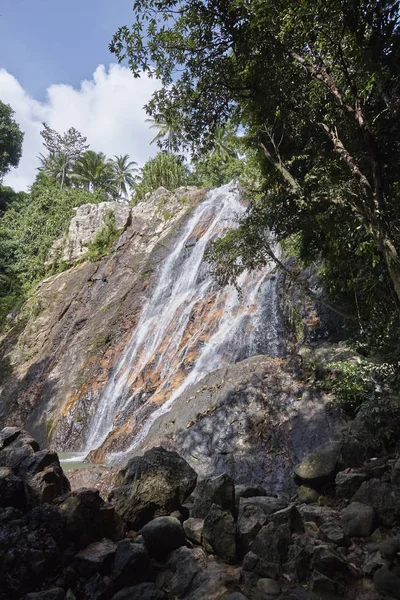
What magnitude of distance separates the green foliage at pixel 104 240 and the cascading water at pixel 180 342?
21.8ft

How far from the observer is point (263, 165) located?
859 cm

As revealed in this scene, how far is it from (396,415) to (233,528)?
301 cm

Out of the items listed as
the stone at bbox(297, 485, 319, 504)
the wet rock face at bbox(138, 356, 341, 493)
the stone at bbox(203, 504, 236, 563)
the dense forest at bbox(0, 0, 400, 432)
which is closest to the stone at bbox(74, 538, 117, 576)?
the stone at bbox(203, 504, 236, 563)

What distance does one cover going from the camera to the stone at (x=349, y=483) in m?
4.42

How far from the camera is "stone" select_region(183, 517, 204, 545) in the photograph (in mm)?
3969

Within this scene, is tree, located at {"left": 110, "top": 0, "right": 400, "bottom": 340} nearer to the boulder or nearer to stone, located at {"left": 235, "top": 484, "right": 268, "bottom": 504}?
stone, located at {"left": 235, "top": 484, "right": 268, "bottom": 504}

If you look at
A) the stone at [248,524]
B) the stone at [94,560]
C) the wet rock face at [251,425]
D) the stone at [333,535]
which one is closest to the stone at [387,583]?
the stone at [333,535]

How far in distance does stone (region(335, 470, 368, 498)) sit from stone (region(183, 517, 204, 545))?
1702 millimetres

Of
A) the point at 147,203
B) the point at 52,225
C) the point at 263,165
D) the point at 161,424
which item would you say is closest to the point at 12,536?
the point at 161,424

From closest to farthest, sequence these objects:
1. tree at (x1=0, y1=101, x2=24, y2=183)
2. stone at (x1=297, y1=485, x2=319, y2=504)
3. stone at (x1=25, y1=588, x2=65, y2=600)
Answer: stone at (x1=25, y1=588, x2=65, y2=600)
stone at (x1=297, y1=485, x2=319, y2=504)
tree at (x1=0, y1=101, x2=24, y2=183)

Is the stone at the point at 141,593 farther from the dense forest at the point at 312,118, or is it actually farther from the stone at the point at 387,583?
the dense forest at the point at 312,118

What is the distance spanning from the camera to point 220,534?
3.68 m

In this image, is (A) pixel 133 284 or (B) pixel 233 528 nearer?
(B) pixel 233 528

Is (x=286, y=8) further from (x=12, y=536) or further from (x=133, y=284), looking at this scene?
(x=133, y=284)
